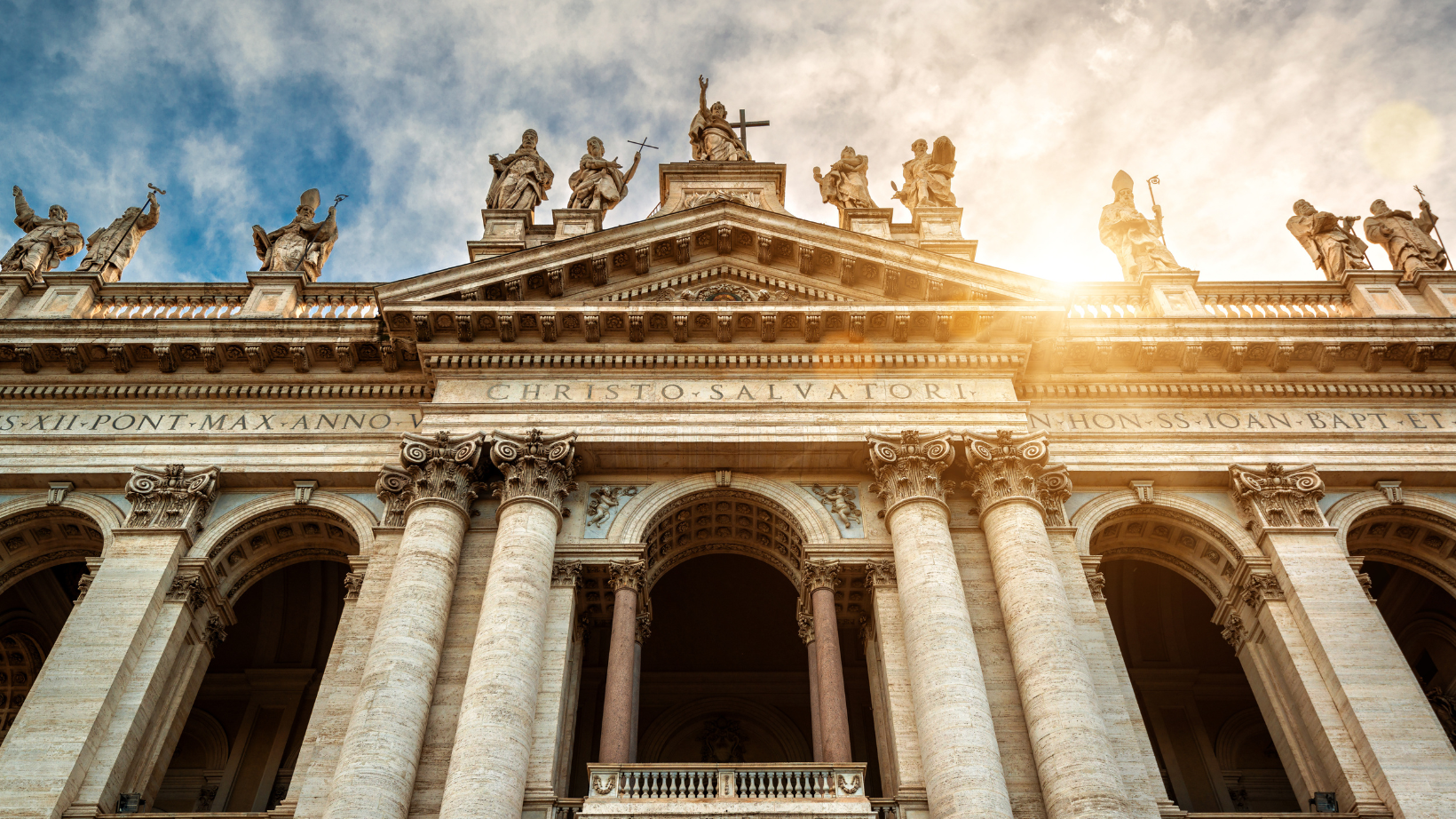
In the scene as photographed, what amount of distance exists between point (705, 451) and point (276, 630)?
1019 centimetres

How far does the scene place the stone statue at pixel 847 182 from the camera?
22781 millimetres

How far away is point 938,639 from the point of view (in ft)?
47.3

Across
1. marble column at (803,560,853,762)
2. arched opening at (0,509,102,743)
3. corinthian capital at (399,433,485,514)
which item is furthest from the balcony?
arched opening at (0,509,102,743)

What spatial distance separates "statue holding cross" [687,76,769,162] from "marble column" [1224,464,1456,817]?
12581 millimetres

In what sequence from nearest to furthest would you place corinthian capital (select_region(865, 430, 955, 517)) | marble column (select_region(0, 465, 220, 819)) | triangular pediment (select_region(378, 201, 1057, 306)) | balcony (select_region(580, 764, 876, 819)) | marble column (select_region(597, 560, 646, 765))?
1. balcony (select_region(580, 764, 876, 819))
2. marble column (select_region(0, 465, 220, 819))
3. marble column (select_region(597, 560, 646, 765))
4. corinthian capital (select_region(865, 430, 955, 517))
5. triangular pediment (select_region(378, 201, 1057, 306))

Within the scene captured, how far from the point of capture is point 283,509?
1764 cm

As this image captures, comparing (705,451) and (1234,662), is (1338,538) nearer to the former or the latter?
(1234,662)

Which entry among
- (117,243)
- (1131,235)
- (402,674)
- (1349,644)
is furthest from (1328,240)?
(117,243)

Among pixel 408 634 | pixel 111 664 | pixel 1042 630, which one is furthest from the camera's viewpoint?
pixel 111 664

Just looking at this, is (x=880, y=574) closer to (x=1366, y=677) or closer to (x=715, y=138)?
(x=1366, y=677)

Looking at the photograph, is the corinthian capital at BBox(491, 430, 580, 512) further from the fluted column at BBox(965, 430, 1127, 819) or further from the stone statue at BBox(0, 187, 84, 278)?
the stone statue at BBox(0, 187, 84, 278)

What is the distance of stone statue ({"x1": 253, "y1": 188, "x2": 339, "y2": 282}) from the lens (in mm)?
21531

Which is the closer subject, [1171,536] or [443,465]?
[443,465]

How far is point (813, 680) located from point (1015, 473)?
440cm
